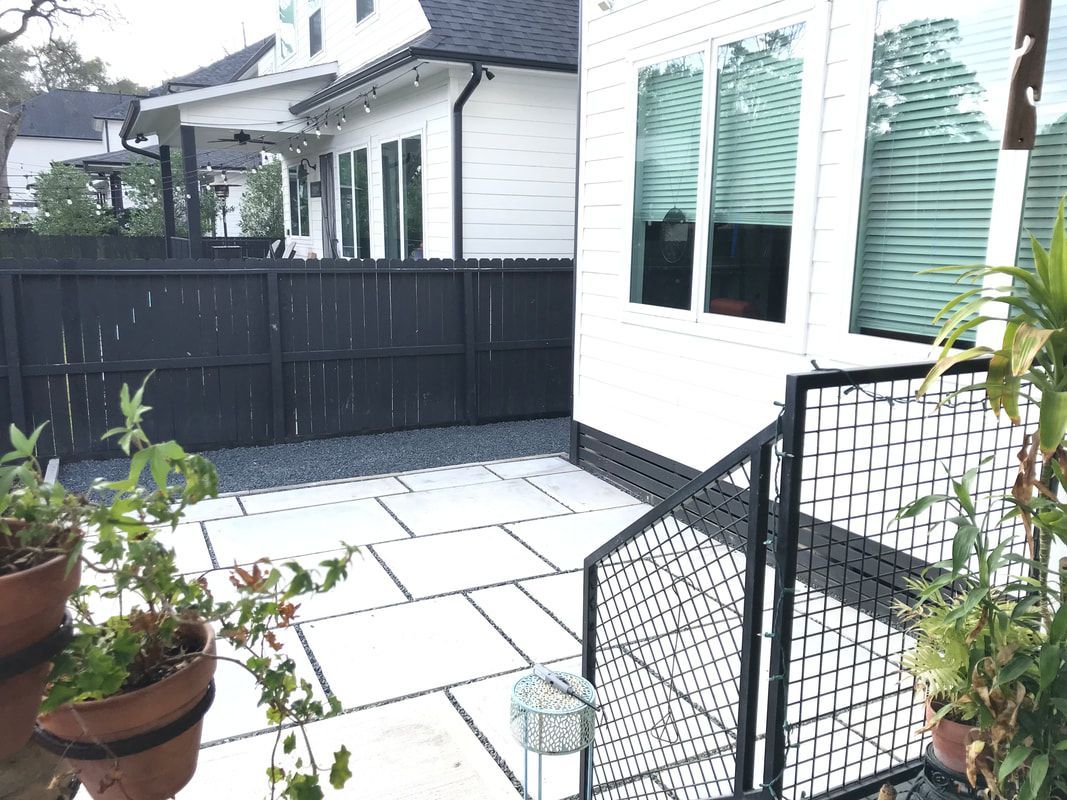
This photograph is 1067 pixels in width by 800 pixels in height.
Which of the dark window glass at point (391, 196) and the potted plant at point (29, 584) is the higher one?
the dark window glass at point (391, 196)

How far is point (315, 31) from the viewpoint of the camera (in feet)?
38.3

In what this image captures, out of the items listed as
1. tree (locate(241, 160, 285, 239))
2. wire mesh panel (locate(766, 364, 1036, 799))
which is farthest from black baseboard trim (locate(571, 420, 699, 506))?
tree (locate(241, 160, 285, 239))

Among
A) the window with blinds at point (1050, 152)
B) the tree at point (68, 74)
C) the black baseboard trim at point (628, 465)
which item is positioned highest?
the tree at point (68, 74)

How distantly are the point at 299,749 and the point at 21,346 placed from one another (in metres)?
4.39

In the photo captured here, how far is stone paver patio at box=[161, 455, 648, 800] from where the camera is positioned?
8.45 ft

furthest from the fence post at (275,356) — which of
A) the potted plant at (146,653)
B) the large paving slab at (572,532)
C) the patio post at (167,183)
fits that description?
the patio post at (167,183)

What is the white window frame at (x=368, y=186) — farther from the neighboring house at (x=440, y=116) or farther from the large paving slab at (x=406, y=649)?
the large paving slab at (x=406, y=649)

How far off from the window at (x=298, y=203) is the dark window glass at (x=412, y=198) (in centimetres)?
432

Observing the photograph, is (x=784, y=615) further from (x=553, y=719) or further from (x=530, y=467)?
→ (x=530, y=467)

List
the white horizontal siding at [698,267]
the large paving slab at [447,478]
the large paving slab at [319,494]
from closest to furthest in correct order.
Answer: the white horizontal siding at [698,267] < the large paving slab at [319,494] < the large paving slab at [447,478]

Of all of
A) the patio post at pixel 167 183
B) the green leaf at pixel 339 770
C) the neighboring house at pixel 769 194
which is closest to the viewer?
the green leaf at pixel 339 770

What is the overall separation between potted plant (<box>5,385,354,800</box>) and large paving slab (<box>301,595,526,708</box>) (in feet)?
5.87

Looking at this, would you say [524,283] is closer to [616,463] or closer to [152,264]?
[616,463]

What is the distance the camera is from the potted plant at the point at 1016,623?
1.46 m
